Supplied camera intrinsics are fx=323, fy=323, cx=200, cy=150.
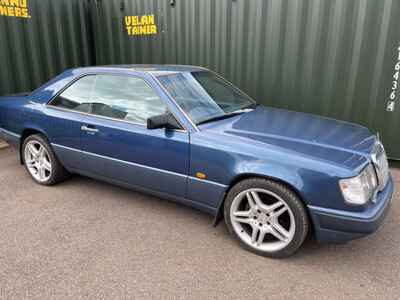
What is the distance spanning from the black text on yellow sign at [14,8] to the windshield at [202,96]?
163 inches

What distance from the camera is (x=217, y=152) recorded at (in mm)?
2723

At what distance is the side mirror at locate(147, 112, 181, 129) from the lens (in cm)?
278

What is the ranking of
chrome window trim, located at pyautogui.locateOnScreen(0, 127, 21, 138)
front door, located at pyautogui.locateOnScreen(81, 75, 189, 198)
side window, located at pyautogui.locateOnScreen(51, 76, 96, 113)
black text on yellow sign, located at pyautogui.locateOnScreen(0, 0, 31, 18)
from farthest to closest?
1. black text on yellow sign, located at pyautogui.locateOnScreen(0, 0, 31, 18)
2. chrome window trim, located at pyautogui.locateOnScreen(0, 127, 21, 138)
3. side window, located at pyautogui.locateOnScreen(51, 76, 96, 113)
4. front door, located at pyautogui.locateOnScreen(81, 75, 189, 198)

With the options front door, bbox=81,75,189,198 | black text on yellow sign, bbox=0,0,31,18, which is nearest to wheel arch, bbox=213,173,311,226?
front door, bbox=81,75,189,198

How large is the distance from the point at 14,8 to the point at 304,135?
18.4 ft

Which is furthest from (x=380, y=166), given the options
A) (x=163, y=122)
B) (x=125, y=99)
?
(x=125, y=99)

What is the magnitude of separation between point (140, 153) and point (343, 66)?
11.4 ft

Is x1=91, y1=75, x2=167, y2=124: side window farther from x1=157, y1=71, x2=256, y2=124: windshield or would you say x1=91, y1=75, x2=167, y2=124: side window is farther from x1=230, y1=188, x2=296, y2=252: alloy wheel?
x1=230, y1=188, x2=296, y2=252: alloy wheel

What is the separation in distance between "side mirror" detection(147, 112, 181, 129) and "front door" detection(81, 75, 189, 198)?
0.18 ft

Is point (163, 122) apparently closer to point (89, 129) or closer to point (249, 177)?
point (249, 177)

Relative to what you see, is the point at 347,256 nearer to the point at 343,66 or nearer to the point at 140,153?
the point at 140,153

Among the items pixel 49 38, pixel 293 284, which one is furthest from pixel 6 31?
pixel 293 284

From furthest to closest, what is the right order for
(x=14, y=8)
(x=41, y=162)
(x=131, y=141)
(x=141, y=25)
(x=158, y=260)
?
(x=141, y=25) → (x=14, y=8) → (x=41, y=162) → (x=131, y=141) → (x=158, y=260)

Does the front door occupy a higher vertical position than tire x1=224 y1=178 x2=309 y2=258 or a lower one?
higher
